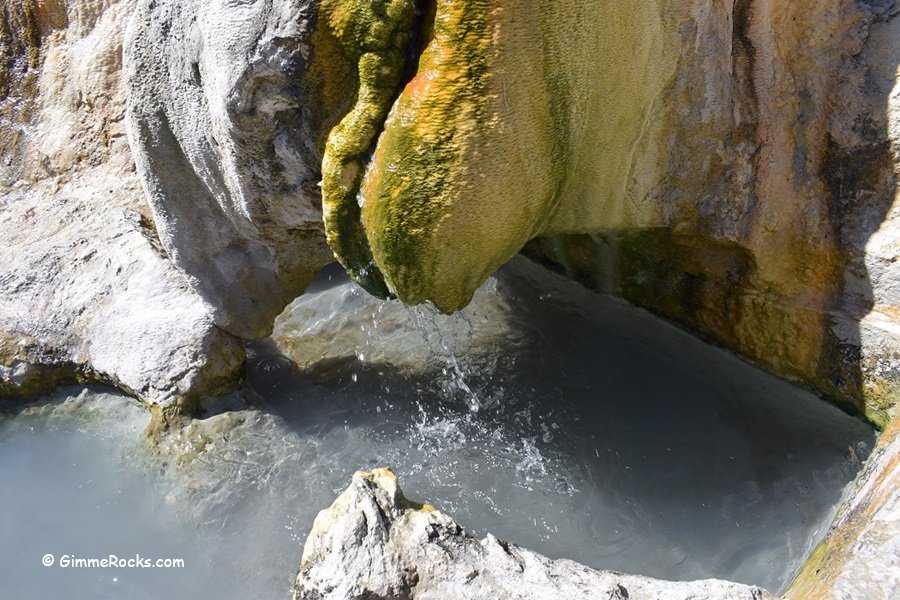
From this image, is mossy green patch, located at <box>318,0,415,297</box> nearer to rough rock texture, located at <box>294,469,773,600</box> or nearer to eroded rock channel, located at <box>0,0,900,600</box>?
eroded rock channel, located at <box>0,0,900,600</box>

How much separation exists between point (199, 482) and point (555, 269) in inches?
62.2

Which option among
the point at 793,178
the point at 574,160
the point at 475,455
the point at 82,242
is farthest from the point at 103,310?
the point at 793,178

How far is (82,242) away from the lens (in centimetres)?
348

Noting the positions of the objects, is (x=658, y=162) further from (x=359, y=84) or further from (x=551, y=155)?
(x=359, y=84)

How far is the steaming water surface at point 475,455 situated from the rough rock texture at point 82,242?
17 cm

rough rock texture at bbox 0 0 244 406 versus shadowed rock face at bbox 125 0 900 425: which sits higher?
shadowed rock face at bbox 125 0 900 425

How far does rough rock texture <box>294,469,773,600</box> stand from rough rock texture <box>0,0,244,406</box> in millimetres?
1344

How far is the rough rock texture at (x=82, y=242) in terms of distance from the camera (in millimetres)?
3094

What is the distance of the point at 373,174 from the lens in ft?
6.70

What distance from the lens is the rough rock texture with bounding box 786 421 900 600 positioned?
1.67 metres

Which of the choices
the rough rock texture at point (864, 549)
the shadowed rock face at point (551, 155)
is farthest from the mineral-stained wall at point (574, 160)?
the rough rock texture at point (864, 549)

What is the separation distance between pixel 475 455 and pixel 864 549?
1.26m

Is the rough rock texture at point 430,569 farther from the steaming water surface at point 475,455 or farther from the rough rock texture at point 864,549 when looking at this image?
the steaming water surface at point 475,455

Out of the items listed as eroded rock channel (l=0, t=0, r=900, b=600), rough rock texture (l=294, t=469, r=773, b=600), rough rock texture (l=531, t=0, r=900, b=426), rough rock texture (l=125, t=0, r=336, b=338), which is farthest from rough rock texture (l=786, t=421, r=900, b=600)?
rough rock texture (l=125, t=0, r=336, b=338)
